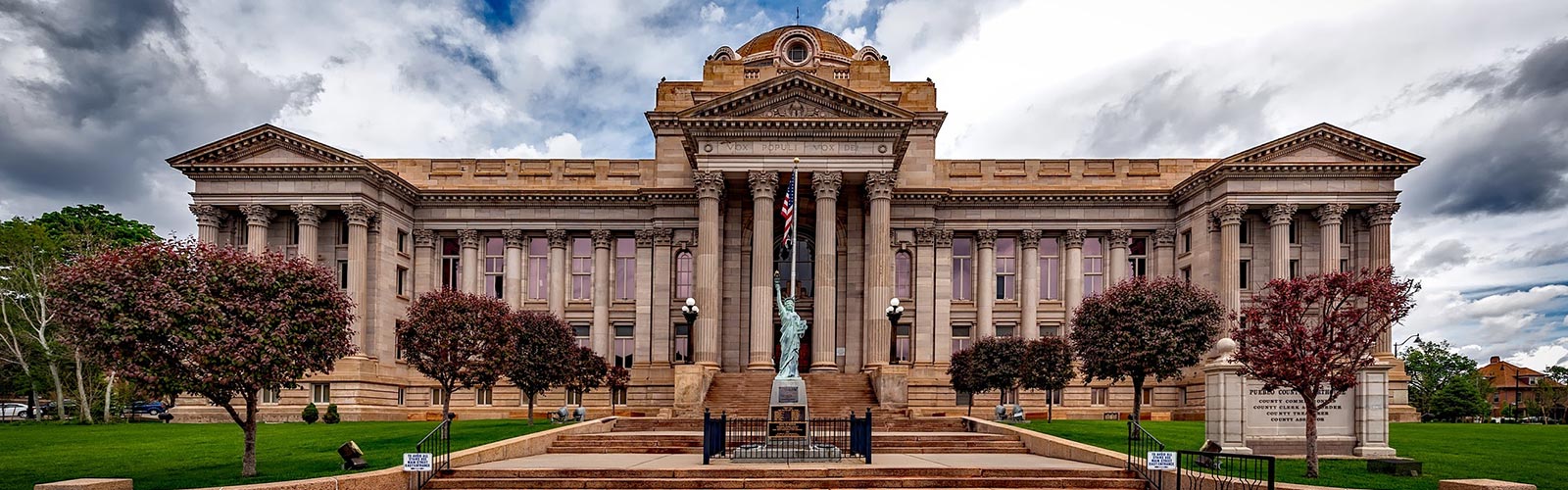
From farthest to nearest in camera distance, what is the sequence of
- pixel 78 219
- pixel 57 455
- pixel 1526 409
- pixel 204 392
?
pixel 1526 409
pixel 78 219
pixel 57 455
pixel 204 392

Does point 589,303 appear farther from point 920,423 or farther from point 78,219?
point 78,219

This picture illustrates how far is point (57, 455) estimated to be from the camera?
81.6ft

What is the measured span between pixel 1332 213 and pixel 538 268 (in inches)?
1372

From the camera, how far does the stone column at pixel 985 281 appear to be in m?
50.7

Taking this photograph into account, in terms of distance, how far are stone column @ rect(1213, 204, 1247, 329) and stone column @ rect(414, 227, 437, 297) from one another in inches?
1369

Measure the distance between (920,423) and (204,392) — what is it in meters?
19.0

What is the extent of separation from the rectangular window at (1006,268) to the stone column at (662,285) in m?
14.9

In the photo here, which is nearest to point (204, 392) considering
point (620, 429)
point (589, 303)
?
point (620, 429)

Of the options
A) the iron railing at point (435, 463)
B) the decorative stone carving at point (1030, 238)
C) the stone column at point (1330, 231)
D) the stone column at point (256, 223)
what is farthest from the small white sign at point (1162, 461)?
the stone column at point (256, 223)

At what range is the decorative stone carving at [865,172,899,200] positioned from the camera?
4284cm

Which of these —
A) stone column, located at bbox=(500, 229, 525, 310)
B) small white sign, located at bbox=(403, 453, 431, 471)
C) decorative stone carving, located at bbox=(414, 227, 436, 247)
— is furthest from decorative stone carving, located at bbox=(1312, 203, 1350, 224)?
small white sign, located at bbox=(403, 453, 431, 471)

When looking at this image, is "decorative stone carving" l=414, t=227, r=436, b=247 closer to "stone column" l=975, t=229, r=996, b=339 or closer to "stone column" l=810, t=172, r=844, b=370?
"stone column" l=810, t=172, r=844, b=370

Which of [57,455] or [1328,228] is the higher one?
[1328,228]

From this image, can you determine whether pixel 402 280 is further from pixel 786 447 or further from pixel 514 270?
pixel 786 447
